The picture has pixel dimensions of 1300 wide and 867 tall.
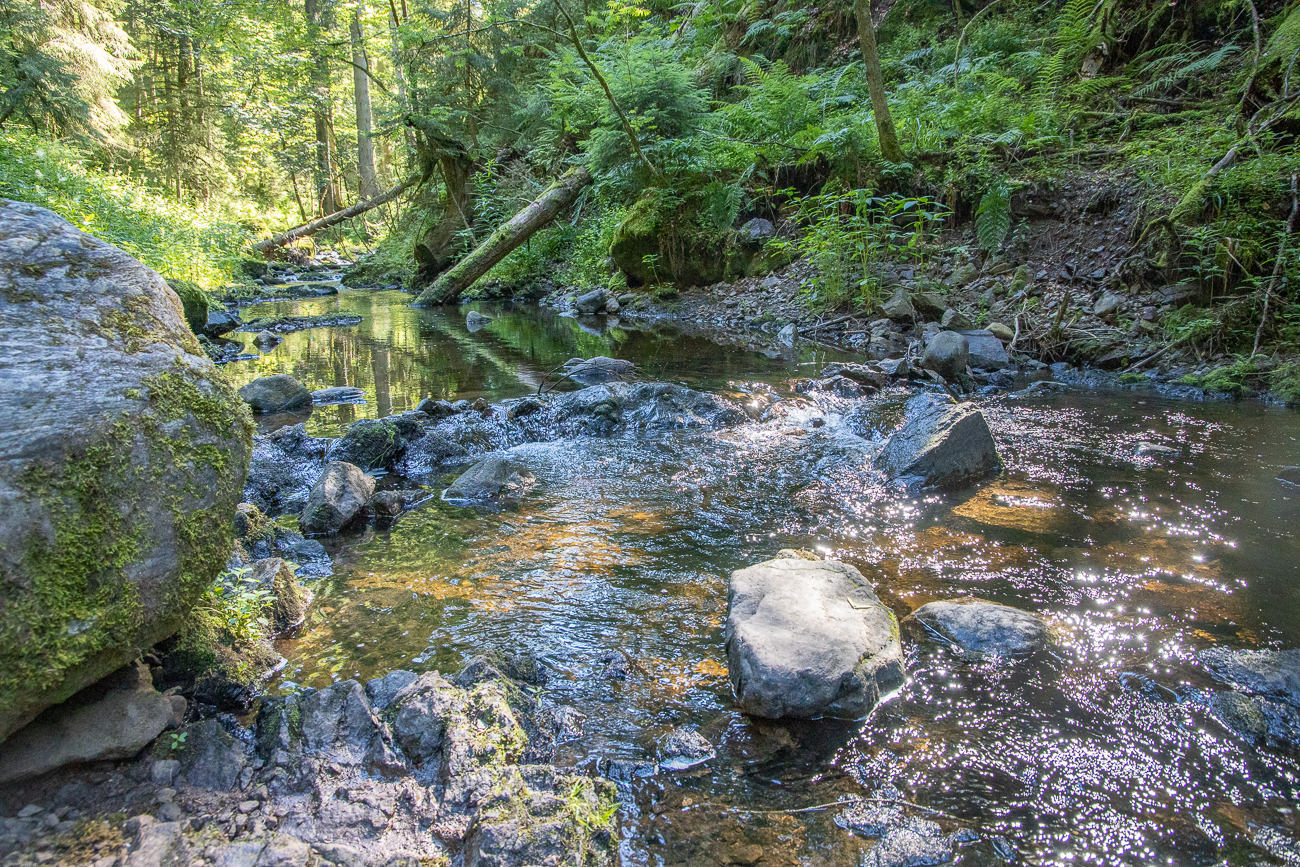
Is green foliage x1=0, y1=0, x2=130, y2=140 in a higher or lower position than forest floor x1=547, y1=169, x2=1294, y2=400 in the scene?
higher

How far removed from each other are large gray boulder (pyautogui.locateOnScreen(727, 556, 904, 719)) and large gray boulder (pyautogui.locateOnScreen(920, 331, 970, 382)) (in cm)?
523

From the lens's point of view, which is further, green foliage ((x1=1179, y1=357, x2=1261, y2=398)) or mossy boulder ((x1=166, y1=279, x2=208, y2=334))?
mossy boulder ((x1=166, y1=279, x2=208, y2=334))

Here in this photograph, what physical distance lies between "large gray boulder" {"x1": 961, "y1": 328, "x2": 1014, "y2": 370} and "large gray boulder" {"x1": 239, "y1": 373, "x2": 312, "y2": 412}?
7.58 m

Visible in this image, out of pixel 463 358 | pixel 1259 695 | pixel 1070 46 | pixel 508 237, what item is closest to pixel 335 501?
pixel 1259 695

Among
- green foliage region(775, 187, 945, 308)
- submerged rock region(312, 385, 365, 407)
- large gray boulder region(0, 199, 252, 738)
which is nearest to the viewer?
large gray boulder region(0, 199, 252, 738)

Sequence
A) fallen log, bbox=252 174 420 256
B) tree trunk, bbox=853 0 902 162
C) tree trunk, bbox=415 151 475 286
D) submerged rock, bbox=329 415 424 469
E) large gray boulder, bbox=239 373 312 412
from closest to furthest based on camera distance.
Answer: submerged rock, bbox=329 415 424 469 < large gray boulder, bbox=239 373 312 412 < tree trunk, bbox=853 0 902 162 < tree trunk, bbox=415 151 475 286 < fallen log, bbox=252 174 420 256

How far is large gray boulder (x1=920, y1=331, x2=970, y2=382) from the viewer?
7480 millimetres

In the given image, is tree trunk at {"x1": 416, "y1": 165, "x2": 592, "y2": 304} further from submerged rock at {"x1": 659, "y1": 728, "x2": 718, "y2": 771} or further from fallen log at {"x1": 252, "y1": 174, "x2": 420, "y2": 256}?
submerged rock at {"x1": 659, "y1": 728, "x2": 718, "y2": 771}

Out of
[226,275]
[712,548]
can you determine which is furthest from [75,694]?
[226,275]

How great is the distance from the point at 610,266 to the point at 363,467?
34.5 ft

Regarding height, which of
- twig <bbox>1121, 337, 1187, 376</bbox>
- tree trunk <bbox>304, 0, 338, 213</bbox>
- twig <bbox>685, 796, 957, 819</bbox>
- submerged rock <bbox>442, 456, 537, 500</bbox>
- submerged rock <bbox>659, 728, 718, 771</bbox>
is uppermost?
tree trunk <bbox>304, 0, 338, 213</bbox>

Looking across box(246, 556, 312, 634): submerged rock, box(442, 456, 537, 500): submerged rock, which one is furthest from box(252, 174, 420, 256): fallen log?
box(246, 556, 312, 634): submerged rock

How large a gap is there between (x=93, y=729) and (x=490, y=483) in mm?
3067

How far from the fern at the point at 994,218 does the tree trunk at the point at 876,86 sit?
167 centimetres
